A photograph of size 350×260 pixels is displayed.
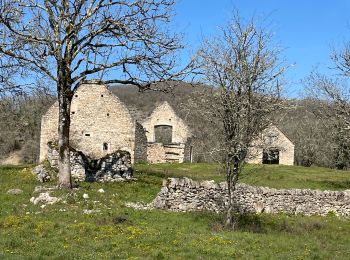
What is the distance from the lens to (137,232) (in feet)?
38.5

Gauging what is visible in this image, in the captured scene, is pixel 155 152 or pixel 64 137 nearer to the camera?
pixel 64 137

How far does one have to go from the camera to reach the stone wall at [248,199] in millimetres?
16844

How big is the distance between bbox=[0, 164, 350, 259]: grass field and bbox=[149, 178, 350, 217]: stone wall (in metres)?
0.75

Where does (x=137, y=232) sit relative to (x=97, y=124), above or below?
below

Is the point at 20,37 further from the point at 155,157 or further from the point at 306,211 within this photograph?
the point at 155,157

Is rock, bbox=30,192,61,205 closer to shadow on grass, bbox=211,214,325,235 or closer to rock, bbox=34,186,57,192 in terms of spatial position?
rock, bbox=34,186,57,192

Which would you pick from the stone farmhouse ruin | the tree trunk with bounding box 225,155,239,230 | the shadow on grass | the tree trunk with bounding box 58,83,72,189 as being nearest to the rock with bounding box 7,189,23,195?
the tree trunk with bounding box 58,83,72,189

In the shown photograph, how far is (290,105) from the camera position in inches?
554

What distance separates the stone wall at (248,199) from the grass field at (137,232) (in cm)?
75

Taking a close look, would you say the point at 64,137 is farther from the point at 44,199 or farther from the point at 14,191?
A: the point at 44,199

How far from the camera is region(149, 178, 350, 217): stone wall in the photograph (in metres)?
16.8

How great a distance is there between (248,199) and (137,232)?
24.8ft

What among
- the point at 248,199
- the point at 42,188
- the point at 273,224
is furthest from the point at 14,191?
the point at 273,224

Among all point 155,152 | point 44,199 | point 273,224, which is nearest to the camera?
point 44,199
